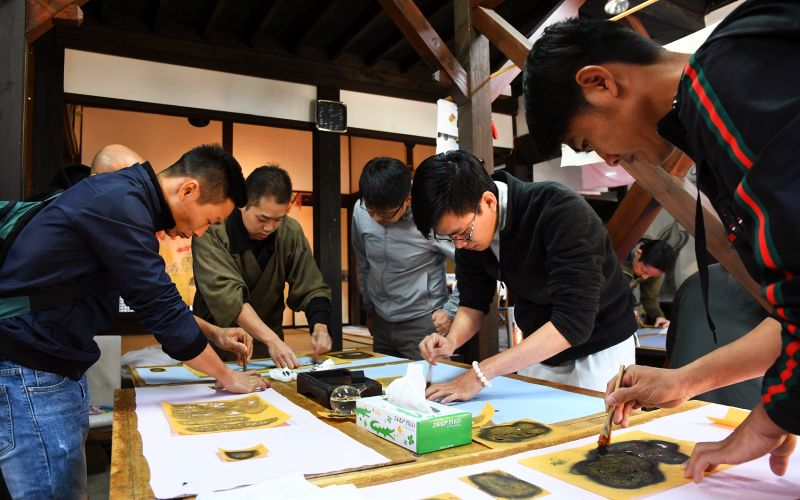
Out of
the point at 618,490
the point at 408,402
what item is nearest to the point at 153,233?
the point at 408,402

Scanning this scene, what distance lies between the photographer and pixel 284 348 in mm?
2424

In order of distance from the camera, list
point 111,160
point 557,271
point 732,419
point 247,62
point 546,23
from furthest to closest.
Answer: point 247,62 < point 546,23 < point 111,160 < point 557,271 < point 732,419

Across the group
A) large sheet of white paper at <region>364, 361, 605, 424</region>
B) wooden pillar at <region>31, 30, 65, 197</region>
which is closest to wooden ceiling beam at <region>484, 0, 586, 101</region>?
large sheet of white paper at <region>364, 361, 605, 424</region>

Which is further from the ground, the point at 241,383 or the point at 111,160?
the point at 111,160

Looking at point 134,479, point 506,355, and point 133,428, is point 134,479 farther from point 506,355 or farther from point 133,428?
point 506,355

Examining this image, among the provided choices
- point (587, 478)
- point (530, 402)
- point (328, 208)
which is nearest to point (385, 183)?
point (530, 402)

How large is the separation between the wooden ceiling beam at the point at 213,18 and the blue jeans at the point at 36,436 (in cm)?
385

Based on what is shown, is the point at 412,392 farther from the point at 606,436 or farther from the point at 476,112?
the point at 476,112

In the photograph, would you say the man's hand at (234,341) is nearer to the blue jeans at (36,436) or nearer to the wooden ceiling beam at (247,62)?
the blue jeans at (36,436)

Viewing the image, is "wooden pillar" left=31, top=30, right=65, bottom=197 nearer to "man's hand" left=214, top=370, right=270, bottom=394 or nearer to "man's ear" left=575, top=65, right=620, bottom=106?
"man's hand" left=214, top=370, right=270, bottom=394

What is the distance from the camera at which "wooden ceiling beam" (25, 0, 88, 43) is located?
2236 mm

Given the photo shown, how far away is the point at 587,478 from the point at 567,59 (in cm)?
75

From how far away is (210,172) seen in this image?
70.0 inches

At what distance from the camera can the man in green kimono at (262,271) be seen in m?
2.56
